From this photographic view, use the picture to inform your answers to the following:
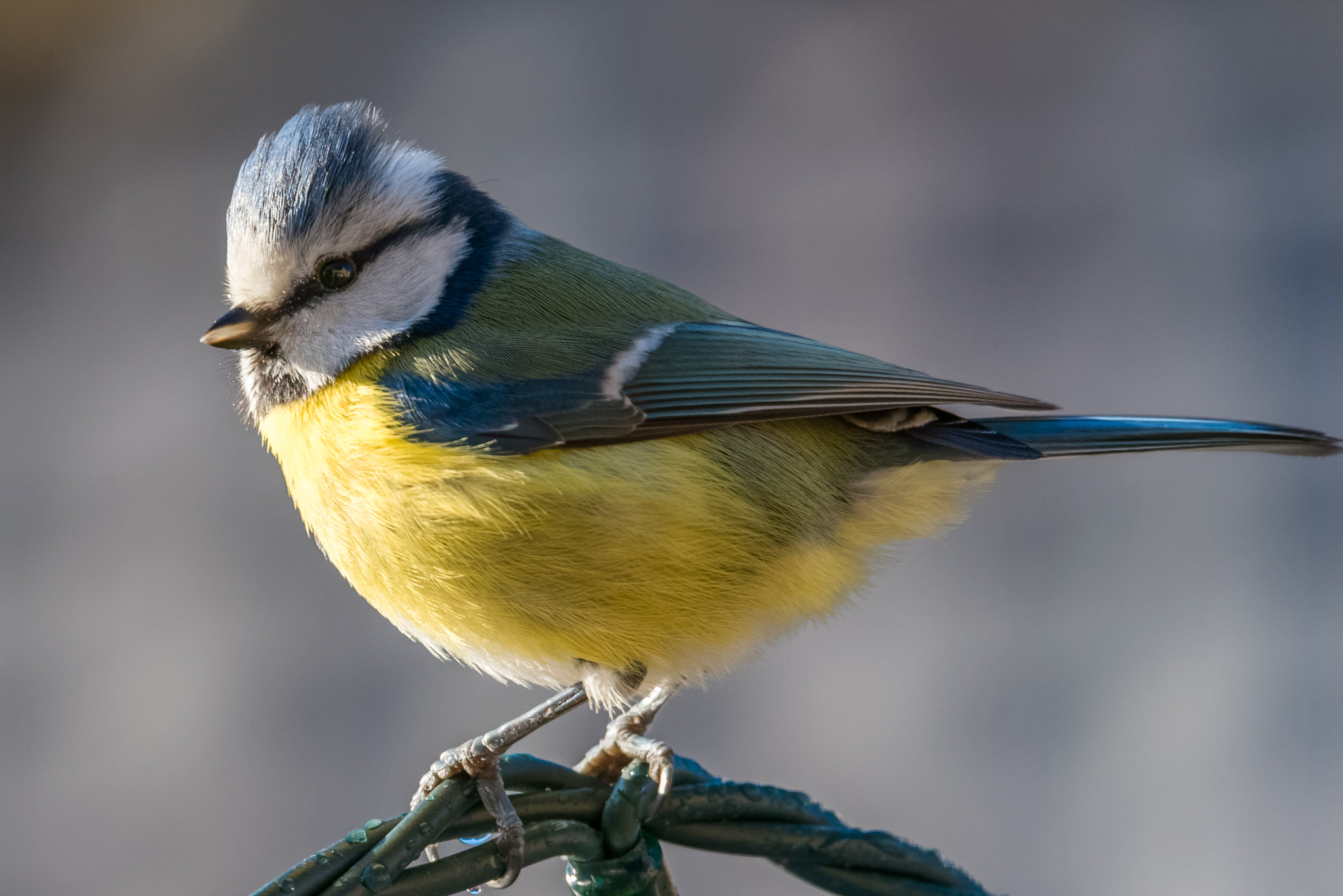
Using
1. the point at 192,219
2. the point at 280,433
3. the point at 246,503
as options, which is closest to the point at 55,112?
the point at 192,219

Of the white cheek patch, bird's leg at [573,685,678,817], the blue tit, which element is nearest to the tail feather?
the blue tit

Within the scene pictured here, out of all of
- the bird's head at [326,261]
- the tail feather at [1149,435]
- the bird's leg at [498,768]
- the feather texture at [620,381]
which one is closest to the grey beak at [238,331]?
the bird's head at [326,261]

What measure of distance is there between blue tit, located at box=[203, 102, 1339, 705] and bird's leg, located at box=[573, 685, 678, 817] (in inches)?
1.9

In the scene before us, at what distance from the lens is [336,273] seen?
137cm

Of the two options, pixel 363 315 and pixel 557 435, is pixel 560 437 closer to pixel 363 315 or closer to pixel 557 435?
pixel 557 435

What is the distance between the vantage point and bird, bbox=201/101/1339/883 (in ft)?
3.99

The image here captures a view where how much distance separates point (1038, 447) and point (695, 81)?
2.09 m

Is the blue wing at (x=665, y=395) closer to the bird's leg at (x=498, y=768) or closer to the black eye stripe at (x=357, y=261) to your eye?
the black eye stripe at (x=357, y=261)

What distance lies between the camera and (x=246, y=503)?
10.2 feet

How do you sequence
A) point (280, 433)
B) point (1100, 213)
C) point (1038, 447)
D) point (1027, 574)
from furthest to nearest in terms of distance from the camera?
point (1100, 213) → point (1027, 574) → point (1038, 447) → point (280, 433)

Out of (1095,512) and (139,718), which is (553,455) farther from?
(139,718)

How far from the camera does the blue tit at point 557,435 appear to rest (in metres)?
1.22

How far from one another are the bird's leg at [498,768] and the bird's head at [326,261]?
43 centimetres

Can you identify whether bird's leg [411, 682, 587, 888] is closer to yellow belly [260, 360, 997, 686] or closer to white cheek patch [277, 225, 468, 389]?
yellow belly [260, 360, 997, 686]
